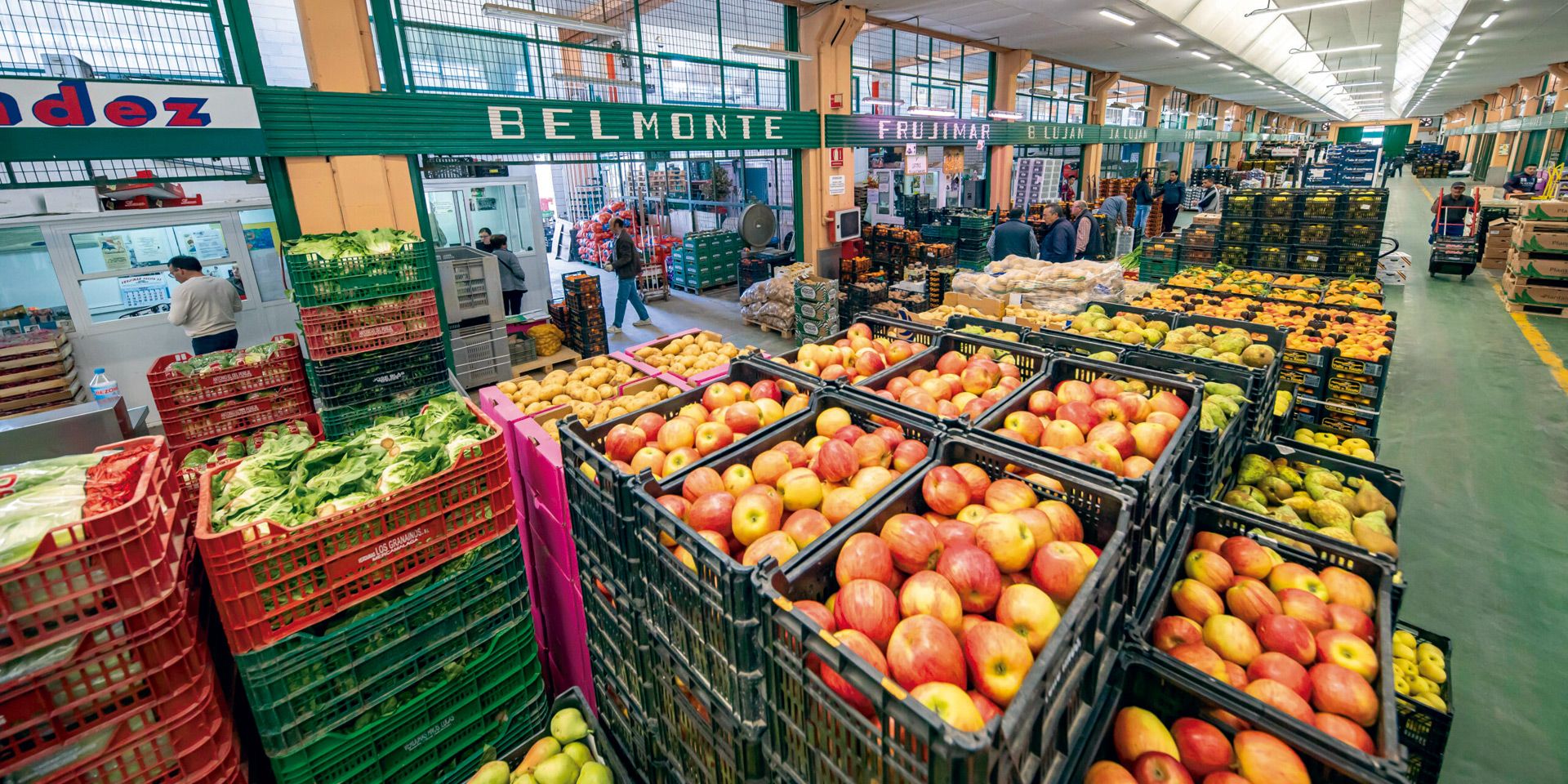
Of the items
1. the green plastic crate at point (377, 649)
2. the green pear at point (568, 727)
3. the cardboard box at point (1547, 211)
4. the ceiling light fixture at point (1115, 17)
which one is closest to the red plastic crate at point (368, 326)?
the green plastic crate at point (377, 649)

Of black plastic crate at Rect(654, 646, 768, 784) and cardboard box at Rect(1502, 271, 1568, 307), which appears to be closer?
black plastic crate at Rect(654, 646, 768, 784)

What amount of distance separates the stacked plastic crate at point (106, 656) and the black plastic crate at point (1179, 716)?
231 centimetres

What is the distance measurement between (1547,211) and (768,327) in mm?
11109

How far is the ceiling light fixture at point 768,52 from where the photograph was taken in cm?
805

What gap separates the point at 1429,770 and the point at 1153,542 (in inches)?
57.3

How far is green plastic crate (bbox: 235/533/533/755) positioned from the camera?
200cm

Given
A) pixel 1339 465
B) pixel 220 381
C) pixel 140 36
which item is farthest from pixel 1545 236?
pixel 140 36

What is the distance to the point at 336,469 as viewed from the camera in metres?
2.40

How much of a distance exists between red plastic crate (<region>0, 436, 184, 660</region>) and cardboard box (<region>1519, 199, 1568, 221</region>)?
14.5m

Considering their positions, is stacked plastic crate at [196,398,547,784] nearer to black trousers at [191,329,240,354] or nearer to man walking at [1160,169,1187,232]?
black trousers at [191,329,240,354]

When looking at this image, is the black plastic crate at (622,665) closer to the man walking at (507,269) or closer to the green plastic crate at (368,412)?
the green plastic crate at (368,412)

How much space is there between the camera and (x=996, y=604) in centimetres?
158

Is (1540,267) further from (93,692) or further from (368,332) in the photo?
(93,692)

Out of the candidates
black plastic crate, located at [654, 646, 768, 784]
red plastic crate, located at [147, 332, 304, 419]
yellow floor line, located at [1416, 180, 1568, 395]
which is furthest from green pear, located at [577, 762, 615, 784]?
yellow floor line, located at [1416, 180, 1568, 395]
